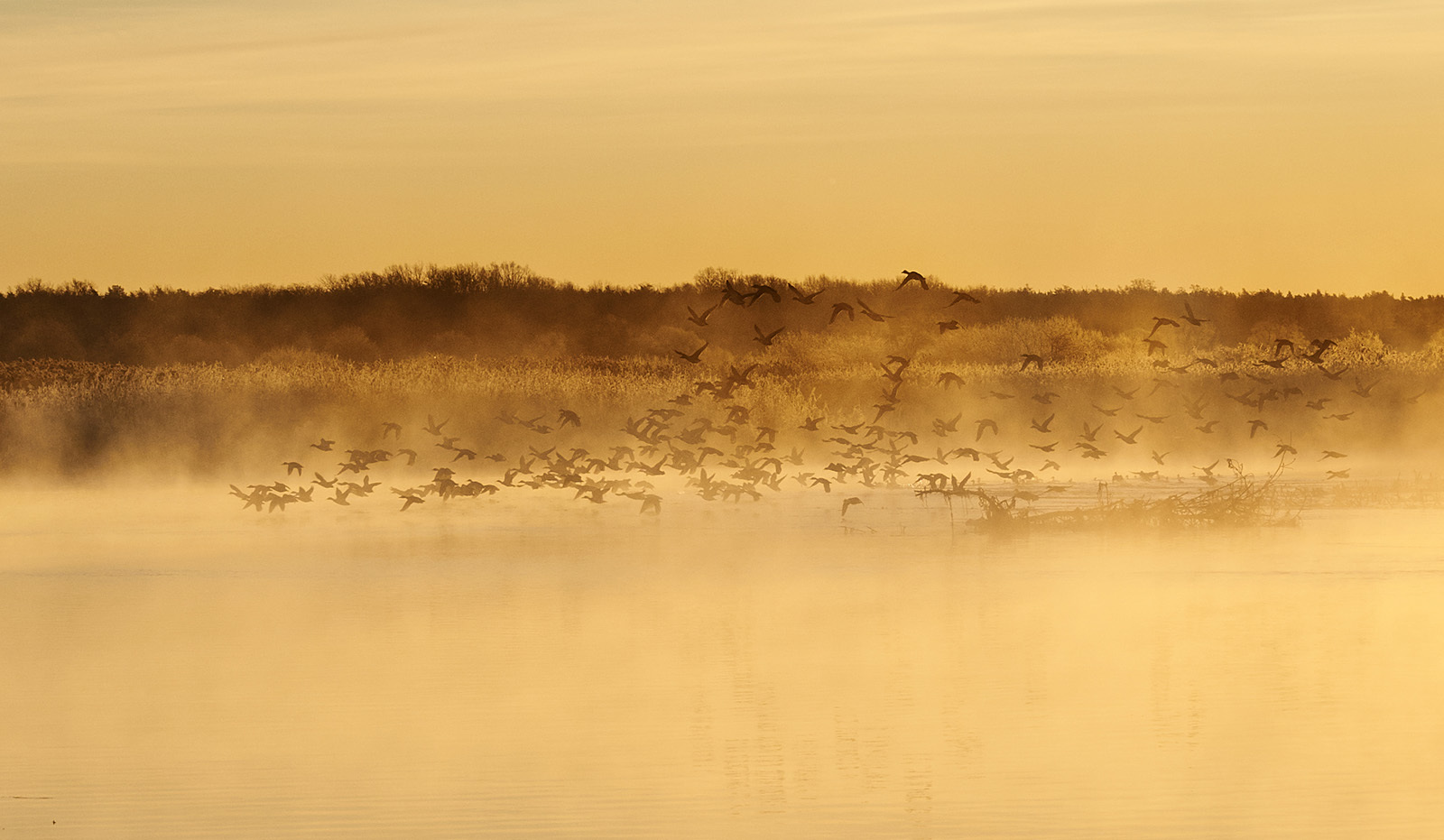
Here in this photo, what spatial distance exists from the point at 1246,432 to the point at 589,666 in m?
19.8

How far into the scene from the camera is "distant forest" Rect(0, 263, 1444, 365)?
186ft

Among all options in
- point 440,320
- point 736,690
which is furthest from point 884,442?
point 440,320

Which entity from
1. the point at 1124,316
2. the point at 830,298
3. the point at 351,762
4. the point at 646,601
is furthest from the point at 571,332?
the point at 351,762

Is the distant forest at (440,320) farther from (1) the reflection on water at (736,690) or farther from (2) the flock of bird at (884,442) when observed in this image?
(1) the reflection on water at (736,690)

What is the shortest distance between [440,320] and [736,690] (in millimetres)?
49688

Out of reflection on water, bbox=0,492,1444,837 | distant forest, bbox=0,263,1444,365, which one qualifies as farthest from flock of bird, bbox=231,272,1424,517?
distant forest, bbox=0,263,1444,365

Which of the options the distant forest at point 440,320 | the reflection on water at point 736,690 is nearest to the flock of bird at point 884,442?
the reflection on water at point 736,690

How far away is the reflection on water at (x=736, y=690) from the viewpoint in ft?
27.9

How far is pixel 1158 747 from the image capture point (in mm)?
9500

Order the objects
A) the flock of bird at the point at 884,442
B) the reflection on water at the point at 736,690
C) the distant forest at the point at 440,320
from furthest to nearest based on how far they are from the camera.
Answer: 1. the distant forest at the point at 440,320
2. the flock of bird at the point at 884,442
3. the reflection on water at the point at 736,690

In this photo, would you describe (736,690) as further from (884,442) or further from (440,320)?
(440,320)

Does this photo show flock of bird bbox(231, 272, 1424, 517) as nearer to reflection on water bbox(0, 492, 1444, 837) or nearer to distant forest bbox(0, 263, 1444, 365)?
reflection on water bbox(0, 492, 1444, 837)

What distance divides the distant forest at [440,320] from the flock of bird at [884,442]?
71.8ft

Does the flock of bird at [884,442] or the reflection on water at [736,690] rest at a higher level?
the flock of bird at [884,442]
